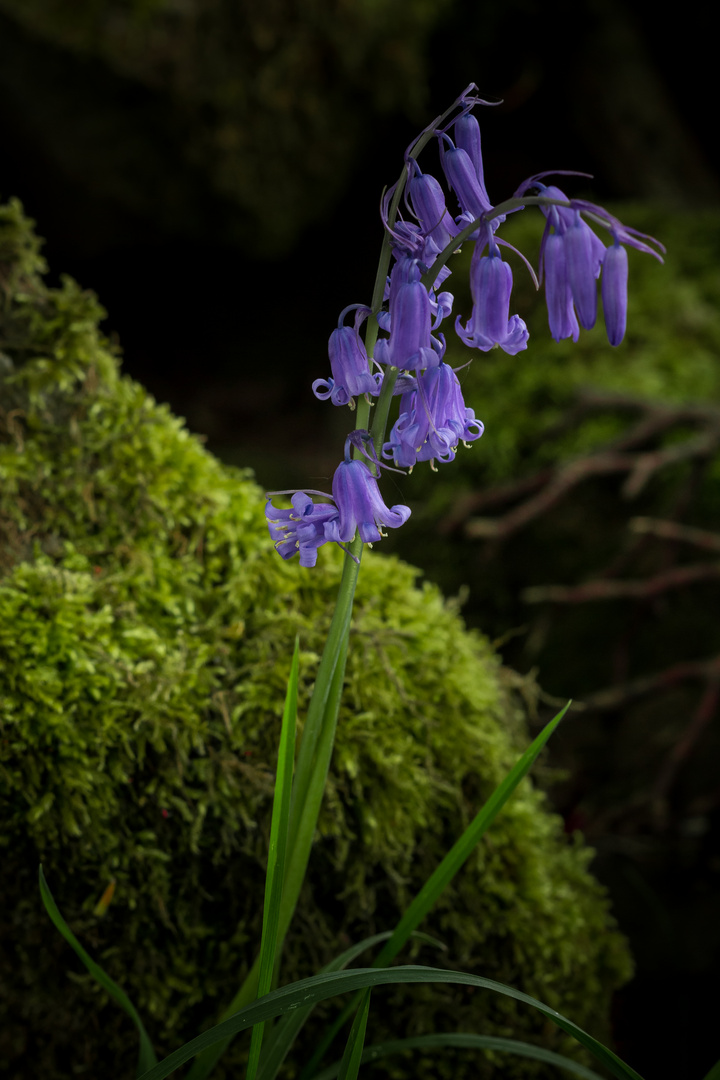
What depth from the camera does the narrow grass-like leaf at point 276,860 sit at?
1.01 meters

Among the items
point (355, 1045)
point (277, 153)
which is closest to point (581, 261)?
point (355, 1045)

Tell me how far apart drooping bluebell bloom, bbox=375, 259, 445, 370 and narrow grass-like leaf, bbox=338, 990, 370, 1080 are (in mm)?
763

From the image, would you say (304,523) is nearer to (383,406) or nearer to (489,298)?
(383,406)

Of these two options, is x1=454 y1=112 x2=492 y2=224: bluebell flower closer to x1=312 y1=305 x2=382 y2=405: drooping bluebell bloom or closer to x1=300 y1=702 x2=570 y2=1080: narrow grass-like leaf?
x1=312 y1=305 x2=382 y2=405: drooping bluebell bloom

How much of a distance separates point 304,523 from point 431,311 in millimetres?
288

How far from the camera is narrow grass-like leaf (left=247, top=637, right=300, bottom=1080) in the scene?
101 centimetres

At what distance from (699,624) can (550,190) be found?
7.41ft

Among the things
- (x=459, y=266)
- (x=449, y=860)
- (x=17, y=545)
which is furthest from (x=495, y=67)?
(x=449, y=860)

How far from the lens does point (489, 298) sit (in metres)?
0.89

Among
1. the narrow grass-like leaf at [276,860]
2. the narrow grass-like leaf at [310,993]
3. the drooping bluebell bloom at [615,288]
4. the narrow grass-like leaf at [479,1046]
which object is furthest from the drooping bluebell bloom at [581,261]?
the narrow grass-like leaf at [479,1046]

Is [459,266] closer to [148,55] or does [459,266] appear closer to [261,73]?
[261,73]

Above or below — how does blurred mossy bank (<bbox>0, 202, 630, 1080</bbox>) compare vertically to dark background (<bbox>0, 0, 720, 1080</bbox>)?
below

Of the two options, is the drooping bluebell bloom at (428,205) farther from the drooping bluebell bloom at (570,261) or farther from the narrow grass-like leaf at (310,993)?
the narrow grass-like leaf at (310,993)

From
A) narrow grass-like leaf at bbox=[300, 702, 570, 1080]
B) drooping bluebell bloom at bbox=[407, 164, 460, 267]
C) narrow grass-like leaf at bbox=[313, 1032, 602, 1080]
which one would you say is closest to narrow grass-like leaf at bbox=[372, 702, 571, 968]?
narrow grass-like leaf at bbox=[300, 702, 570, 1080]
